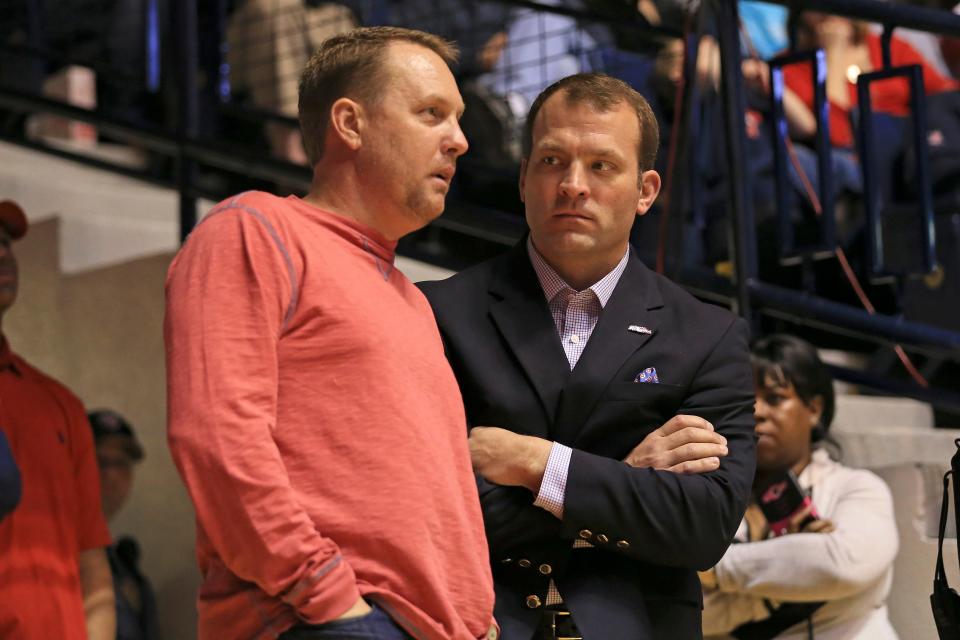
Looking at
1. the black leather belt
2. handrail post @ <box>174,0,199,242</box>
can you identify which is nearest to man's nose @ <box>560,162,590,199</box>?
the black leather belt

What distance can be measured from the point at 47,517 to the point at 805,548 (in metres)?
1.88

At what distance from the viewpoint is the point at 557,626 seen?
2.40 meters

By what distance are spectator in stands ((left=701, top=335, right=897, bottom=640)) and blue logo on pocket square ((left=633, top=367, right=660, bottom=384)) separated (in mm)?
1051

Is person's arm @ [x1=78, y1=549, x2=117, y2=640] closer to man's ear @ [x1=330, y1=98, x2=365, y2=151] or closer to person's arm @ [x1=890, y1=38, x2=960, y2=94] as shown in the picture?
man's ear @ [x1=330, y1=98, x2=365, y2=151]

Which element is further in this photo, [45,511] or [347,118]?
[45,511]

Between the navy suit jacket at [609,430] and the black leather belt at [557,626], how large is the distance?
0.09 ft

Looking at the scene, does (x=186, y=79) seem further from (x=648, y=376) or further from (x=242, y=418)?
(x=242, y=418)

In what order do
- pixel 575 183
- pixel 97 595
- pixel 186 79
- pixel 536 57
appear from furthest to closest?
pixel 536 57
pixel 186 79
pixel 97 595
pixel 575 183

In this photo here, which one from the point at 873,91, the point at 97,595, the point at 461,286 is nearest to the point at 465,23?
the point at 873,91

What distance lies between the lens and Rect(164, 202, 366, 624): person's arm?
1.94 metres

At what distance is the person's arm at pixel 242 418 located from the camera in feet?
6.36

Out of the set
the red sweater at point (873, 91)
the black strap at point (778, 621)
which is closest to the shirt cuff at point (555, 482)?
the black strap at point (778, 621)

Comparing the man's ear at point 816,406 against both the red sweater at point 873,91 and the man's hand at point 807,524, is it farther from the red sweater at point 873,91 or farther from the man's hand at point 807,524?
the red sweater at point 873,91

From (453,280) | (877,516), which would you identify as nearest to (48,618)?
(453,280)
